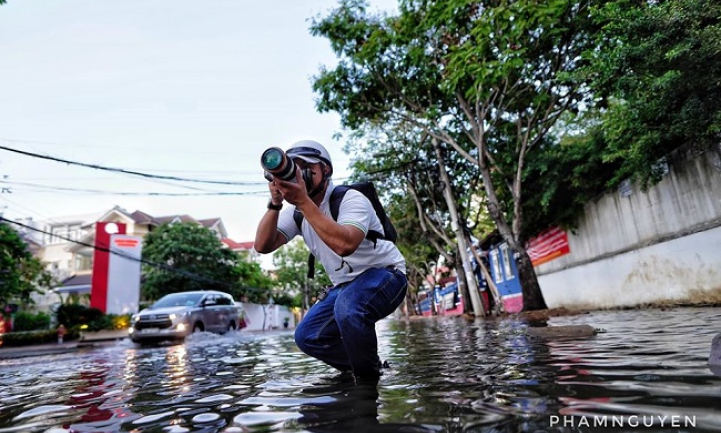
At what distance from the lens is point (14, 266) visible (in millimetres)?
18406

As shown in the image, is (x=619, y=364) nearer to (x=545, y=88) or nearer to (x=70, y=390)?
(x=70, y=390)

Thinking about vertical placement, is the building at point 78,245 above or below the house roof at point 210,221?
below

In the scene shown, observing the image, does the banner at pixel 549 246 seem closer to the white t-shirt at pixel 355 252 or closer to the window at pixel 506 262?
the window at pixel 506 262

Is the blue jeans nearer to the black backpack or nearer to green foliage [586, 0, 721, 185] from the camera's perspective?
the black backpack

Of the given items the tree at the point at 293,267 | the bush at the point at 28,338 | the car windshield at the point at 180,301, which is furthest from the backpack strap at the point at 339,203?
the tree at the point at 293,267

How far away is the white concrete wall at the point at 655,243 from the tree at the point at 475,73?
2372 millimetres

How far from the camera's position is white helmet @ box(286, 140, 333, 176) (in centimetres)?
283

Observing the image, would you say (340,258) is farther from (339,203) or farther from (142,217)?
(142,217)

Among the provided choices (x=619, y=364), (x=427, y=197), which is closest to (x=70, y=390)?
(x=619, y=364)

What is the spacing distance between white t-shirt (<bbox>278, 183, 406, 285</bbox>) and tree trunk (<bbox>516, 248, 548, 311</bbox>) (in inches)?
411

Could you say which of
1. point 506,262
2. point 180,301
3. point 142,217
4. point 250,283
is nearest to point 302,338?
point 180,301

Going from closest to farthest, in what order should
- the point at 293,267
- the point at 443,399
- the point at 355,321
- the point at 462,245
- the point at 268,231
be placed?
the point at 443,399
the point at 355,321
the point at 268,231
the point at 462,245
the point at 293,267

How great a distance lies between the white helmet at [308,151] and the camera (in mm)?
2832

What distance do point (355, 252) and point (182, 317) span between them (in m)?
11.3
